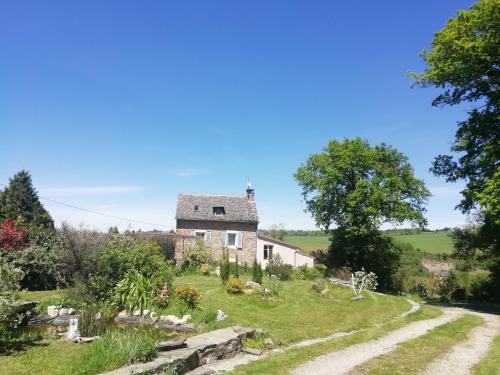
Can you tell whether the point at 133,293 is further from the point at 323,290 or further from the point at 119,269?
the point at 323,290

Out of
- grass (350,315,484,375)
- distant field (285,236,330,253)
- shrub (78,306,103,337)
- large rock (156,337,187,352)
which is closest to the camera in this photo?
large rock (156,337,187,352)

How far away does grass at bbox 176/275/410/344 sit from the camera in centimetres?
1175

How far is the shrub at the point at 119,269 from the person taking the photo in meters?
13.4

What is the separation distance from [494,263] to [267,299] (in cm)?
1879

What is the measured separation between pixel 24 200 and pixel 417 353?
31.5 m

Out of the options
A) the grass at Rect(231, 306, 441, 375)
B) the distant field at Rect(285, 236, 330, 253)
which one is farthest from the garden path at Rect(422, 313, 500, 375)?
the distant field at Rect(285, 236, 330, 253)

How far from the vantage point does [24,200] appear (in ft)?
105

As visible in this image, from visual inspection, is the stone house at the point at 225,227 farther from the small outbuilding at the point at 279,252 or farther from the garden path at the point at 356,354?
the garden path at the point at 356,354

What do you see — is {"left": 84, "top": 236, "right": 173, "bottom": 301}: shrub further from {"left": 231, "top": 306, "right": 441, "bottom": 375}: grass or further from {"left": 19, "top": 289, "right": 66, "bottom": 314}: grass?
{"left": 231, "top": 306, "right": 441, "bottom": 375}: grass

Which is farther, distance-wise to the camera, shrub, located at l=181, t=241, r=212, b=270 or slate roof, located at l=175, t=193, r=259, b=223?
slate roof, located at l=175, t=193, r=259, b=223

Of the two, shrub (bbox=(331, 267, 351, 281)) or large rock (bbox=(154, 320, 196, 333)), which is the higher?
shrub (bbox=(331, 267, 351, 281))

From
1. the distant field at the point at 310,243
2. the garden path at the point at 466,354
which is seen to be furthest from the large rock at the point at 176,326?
the distant field at the point at 310,243

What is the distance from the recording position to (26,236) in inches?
753

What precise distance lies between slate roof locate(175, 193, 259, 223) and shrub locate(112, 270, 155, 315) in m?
20.7
